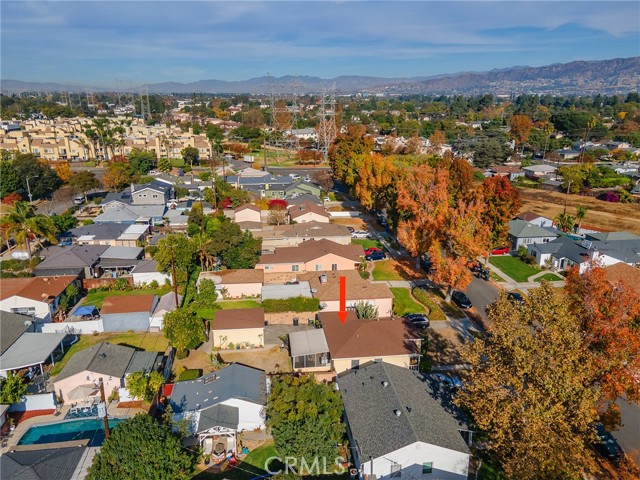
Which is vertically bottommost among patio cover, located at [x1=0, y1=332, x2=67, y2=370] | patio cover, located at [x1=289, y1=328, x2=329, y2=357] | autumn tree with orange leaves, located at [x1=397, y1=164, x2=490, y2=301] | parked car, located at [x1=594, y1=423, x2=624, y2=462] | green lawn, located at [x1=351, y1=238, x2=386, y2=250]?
parked car, located at [x1=594, y1=423, x2=624, y2=462]

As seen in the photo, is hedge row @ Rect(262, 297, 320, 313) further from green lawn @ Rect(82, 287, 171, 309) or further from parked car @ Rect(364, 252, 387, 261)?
parked car @ Rect(364, 252, 387, 261)

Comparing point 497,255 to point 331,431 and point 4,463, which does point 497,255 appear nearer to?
point 331,431

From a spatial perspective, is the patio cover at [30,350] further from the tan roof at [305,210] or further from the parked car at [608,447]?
the tan roof at [305,210]

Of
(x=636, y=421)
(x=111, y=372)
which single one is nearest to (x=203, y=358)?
(x=111, y=372)

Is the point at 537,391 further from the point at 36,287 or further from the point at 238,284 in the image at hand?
the point at 36,287

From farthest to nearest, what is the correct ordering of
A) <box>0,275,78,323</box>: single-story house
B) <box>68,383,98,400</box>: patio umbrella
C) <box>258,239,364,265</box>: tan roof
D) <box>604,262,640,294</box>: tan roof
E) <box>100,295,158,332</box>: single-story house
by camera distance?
<box>258,239,364,265</box>: tan roof → <box>604,262,640,294</box>: tan roof → <box>0,275,78,323</box>: single-story house → <box>100,295,158,332</box>: single-story house → <box>68,383,98,400</box>: patio umbrella

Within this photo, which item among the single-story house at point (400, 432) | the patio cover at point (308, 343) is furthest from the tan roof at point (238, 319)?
the single-story house at point (400, 432)

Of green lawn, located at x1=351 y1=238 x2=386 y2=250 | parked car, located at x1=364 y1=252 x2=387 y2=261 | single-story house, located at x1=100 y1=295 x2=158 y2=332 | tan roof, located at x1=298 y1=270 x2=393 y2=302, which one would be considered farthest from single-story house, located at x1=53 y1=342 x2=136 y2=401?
green lawn, located at x1=351 y1=238 x2=386 y2=250
